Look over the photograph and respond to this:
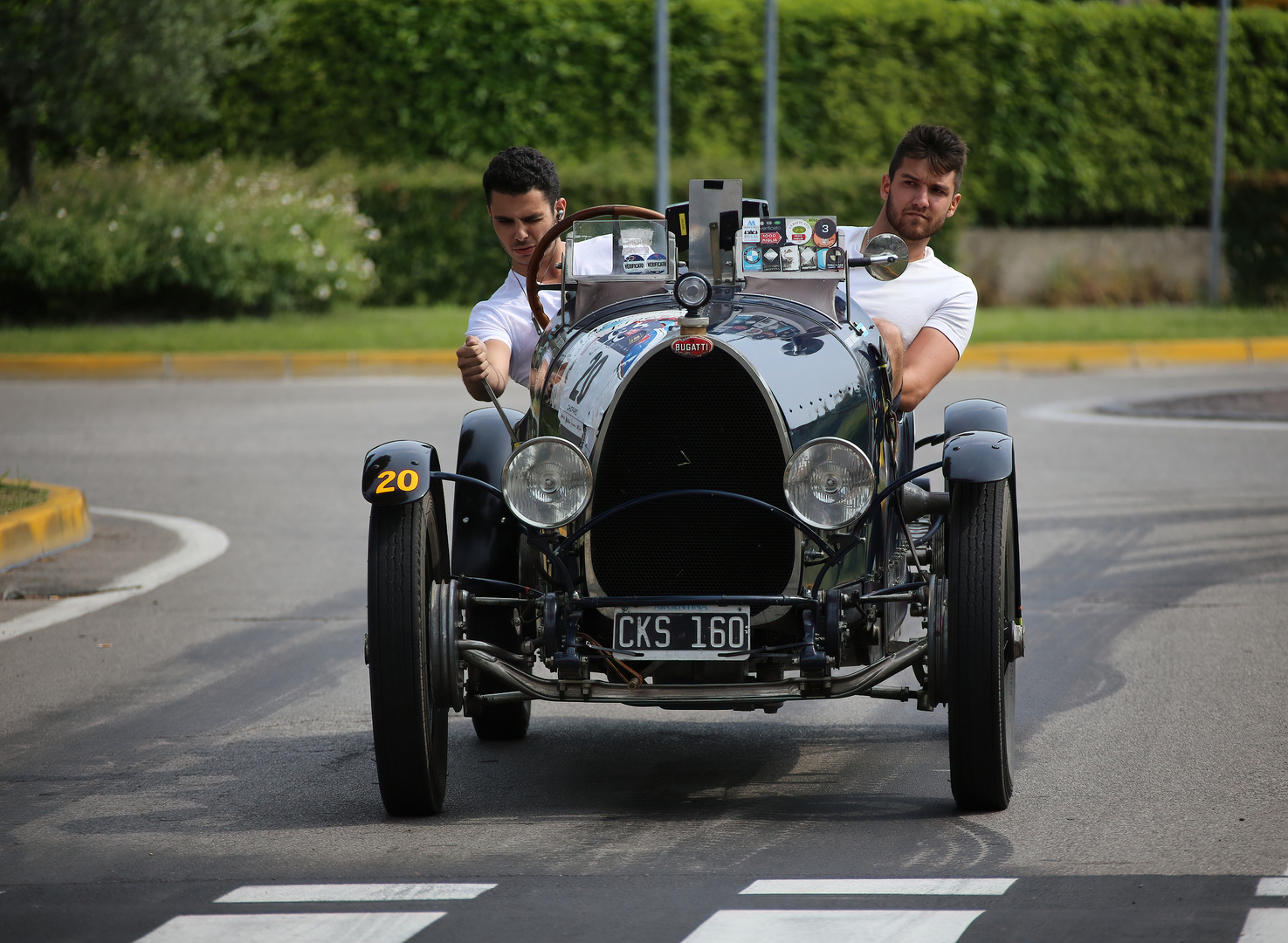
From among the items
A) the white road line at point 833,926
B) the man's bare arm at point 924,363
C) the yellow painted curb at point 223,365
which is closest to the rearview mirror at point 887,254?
the man's bare arm at point 924,363

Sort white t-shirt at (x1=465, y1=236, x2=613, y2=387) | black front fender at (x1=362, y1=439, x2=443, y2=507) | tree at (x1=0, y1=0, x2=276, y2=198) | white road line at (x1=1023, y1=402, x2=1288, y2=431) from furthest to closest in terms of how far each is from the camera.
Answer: tree at (x1=0, y1=0, x2=276, y2=198) < white road line at (x1=1023, y1=402, x2=1288, y2=431) < white t-shirt at (x1=465, y1=236, x2=613, y2=387) < black front fender at (x1=362, y1=439, x2=443, y2=507)

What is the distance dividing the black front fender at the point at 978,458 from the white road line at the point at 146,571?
157 inches

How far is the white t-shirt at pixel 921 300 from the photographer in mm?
5281

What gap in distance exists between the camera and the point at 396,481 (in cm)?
429

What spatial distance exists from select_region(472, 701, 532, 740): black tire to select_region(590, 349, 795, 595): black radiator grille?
1.06m

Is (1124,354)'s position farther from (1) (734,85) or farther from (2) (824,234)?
(2) (824,234)

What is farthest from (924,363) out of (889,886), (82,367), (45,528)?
(82,367)

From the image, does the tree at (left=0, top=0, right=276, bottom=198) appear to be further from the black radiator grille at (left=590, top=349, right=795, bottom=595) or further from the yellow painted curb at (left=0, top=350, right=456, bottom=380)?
the black radiator grille at (left=590, top=349, right=795, bottom=595)

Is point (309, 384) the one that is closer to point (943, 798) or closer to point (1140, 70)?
point (943, 798)

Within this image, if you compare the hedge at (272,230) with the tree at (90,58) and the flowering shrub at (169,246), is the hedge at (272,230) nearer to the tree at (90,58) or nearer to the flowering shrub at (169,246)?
the flowering shrub at (169,246)

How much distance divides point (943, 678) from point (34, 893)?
2.14 metres

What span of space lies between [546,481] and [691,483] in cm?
36

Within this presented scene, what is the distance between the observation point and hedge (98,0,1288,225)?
23.0m

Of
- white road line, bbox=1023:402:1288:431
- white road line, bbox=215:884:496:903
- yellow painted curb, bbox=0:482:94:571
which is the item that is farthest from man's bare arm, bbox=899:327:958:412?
white road line, bbox=1023:402:1288:431
